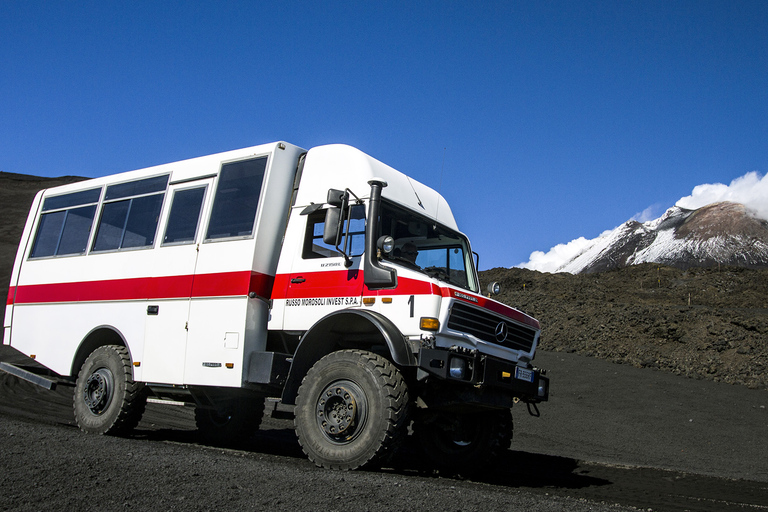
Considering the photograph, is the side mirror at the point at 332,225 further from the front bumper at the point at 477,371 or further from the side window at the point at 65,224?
the side window at the point at 65,224

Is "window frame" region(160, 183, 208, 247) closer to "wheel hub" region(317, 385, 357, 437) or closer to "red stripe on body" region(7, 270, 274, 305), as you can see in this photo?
"red stripe on body" region(7, 270, 274, 305)

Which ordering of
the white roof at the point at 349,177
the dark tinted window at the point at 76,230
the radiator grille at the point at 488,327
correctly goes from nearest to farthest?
1. the radiator grille at the point at 488,327
2. the white roof at the point at 349,177
3. the dark tinted window at the point at 76,230

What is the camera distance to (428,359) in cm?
618

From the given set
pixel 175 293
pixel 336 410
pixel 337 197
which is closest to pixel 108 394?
pixel 175 293

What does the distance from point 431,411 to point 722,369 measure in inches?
753

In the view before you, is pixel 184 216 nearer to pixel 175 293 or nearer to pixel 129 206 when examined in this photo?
pixel 175 293

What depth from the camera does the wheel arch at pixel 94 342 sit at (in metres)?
9.05

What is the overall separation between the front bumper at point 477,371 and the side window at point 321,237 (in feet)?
5.17

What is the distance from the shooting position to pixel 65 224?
10.1m

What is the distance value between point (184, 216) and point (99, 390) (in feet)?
9.35

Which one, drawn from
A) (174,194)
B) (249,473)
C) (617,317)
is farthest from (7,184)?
(249,473)

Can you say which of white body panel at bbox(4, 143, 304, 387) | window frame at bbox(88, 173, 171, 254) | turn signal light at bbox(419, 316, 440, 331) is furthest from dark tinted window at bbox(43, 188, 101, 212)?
turn signal light at bbox(419, 316, 440, 331)

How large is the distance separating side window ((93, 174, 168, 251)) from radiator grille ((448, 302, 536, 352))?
4745 millimetres

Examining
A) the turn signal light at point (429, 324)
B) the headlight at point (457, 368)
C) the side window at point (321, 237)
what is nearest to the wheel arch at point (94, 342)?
the side window at point (321, 237)
